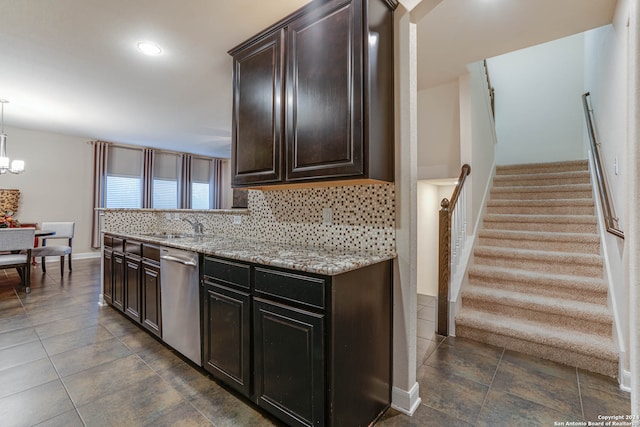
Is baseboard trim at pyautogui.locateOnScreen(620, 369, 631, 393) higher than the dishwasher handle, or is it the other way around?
the dishwasher handle

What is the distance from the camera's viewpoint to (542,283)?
2754 mm

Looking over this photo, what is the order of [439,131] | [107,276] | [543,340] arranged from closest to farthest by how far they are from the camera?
[543,340], [107,276], [439,131]

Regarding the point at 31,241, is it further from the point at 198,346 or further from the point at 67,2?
the point at 198,346

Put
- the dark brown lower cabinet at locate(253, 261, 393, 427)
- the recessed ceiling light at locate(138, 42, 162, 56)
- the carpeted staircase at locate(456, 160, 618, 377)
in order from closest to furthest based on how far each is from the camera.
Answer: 1. the dark brown lower cabinet at locate(253, 261, 393, 427)
2. the carpeted staircase at locate(456, 160, 618, 377)
3. the recessed ceiling light at locate(138, 42, 162, 56)

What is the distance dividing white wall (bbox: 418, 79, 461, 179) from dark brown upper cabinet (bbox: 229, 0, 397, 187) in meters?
2.24

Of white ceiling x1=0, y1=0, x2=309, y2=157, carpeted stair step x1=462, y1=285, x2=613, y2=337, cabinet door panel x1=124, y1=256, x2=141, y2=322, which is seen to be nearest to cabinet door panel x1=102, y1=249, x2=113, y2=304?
cabinet door panel x1=124, y1=256, x2=141, y2=322

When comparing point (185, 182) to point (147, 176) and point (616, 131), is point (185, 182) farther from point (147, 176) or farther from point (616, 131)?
point (616, 131)

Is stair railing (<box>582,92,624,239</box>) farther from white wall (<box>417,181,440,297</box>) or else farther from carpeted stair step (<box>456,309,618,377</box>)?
white wall (<box>417,181,440,297</box>)

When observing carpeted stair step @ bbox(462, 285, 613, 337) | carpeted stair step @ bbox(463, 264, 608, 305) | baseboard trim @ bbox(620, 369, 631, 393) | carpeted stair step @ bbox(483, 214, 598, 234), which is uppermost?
carpeted stair step @ bbox(483, 214, 598, 234)

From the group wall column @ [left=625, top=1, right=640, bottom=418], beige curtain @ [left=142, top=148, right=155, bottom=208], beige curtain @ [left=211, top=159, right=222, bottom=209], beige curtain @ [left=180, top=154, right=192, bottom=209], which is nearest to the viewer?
wall column @ [left=625, top=1, right=640, bottom=418]

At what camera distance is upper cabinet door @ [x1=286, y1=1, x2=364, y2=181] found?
165 centimetres


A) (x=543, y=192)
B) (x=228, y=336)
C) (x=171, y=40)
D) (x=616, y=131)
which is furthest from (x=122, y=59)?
(x=543, y=192)

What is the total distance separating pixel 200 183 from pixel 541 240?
8147 millimetres

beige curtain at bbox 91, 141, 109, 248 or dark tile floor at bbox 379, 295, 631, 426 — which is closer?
dark tile floor at bbox 379, 295, 631, 426
